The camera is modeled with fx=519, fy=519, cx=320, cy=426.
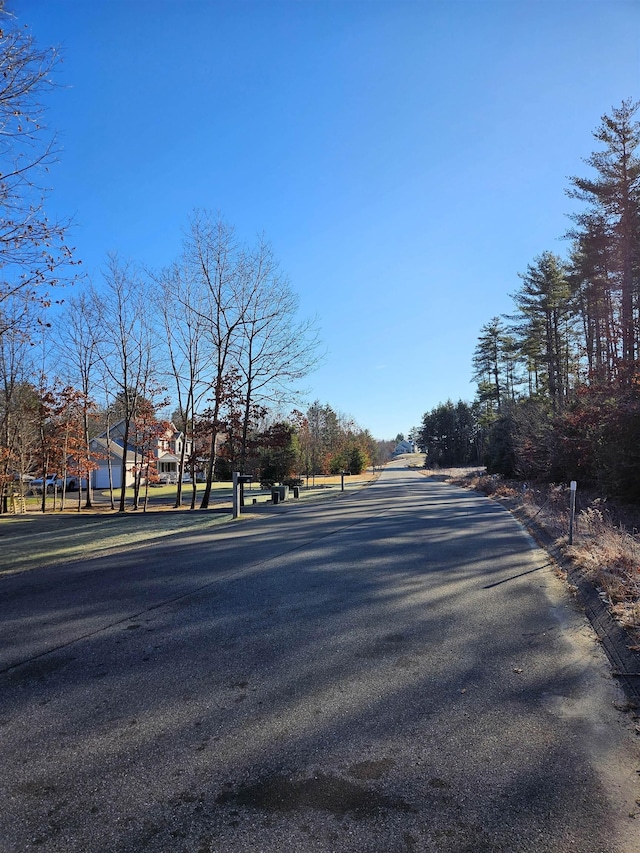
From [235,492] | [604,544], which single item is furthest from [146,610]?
[235,492]

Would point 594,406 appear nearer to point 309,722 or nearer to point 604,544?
point 604,544

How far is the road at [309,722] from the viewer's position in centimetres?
240

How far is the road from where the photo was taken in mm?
2402

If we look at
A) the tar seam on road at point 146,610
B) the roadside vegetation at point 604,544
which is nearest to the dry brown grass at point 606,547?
the roadside vegetation at point 604,544

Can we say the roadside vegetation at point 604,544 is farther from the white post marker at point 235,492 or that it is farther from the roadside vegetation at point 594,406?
the white post marker at point 235,492

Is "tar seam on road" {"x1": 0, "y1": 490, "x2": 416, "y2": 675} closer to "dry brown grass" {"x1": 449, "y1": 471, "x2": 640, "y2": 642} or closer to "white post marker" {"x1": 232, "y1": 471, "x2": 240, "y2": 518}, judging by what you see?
"dry brown grass" {"x1": 449, "y1": 471, "x2": 640, "y2": 642}

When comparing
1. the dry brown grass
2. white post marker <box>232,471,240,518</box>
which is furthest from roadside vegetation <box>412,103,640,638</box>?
white post marker <box>232,471,240,518</box>

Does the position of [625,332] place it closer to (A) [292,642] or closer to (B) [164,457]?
(A) [292,642]

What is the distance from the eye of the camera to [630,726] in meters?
3.38

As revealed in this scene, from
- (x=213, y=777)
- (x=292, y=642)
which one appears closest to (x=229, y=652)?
(x=292, y=642)

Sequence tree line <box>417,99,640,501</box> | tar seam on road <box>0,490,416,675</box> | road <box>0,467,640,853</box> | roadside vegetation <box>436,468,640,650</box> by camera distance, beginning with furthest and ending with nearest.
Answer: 1. tree line <box>417,99,640,501</box>
2. roadside vegetation <box>436,468,640,650</box>
3. tar seam on road <box>0,490,416,675</box>
4. road <box>0,467,640,853</box>

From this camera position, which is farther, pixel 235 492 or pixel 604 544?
pixel 235 492

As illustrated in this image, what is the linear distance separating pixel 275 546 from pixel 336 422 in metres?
62.9

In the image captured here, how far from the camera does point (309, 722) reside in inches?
132
